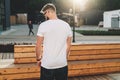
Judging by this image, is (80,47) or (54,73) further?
(80,47)

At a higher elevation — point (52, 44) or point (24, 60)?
point (52, 44)

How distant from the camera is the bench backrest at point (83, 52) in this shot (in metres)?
7.98

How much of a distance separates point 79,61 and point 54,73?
369 centimetres

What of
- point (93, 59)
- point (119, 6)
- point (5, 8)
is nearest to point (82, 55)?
point (93, 59)

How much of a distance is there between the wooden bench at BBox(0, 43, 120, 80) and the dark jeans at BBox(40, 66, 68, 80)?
2.74 m

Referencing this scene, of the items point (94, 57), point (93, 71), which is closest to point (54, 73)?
point (93, 71)

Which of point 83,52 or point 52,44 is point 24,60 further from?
point 52,44

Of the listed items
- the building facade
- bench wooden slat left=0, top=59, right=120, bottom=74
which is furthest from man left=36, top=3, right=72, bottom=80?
the building facade

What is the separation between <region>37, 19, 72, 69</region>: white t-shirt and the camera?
4.71 m

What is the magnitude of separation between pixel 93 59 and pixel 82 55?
0.38 meters

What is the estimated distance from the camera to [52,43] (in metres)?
4.71

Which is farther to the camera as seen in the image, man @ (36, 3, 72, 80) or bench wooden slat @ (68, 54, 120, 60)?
bench wooden slat @ (68, 54, 120, 60)

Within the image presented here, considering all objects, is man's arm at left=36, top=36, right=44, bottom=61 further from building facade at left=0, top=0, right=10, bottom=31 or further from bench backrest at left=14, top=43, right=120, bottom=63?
building facade at left=0, top=0, right=10, bottom=31

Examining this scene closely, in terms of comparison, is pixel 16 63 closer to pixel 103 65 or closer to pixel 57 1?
pixel 103 65
